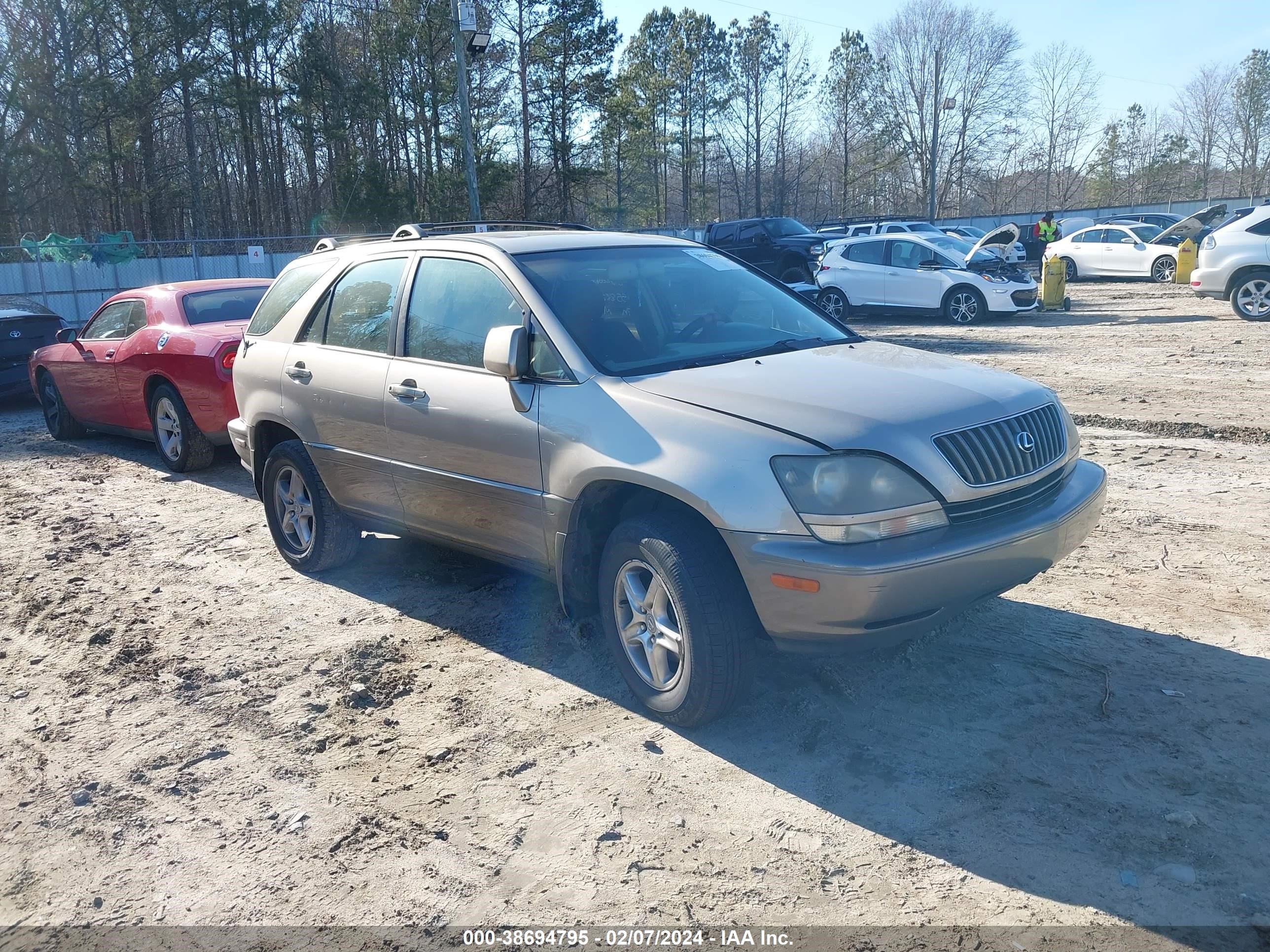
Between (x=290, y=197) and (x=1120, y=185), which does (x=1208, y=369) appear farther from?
(x=1120, y=185)

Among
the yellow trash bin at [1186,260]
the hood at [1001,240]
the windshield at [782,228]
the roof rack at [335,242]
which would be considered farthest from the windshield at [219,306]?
the yellow trash bin at [1186,260]

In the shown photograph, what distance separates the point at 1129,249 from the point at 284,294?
24.3m

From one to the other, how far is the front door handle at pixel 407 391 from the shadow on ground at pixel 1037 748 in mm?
1189

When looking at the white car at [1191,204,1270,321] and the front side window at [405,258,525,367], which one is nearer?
the front side window at [405,258,525,367]

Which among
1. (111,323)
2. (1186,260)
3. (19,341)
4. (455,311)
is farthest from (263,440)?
(1186,260)

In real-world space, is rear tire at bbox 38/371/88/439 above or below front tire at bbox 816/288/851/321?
below

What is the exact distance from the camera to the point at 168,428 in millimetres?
9086

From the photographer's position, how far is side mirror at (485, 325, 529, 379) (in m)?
4.12

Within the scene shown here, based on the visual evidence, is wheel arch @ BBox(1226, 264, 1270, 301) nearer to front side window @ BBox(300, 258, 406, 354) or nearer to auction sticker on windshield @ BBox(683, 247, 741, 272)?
auction sticker on windshield @ BBox(683, 247, 741, 272)

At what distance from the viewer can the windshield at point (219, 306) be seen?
900cm

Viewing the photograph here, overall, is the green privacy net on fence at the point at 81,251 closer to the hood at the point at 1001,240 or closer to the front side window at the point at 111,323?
the front side window at the point at 111,323

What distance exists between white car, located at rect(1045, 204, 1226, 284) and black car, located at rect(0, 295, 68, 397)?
20526 mm

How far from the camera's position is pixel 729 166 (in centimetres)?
6600

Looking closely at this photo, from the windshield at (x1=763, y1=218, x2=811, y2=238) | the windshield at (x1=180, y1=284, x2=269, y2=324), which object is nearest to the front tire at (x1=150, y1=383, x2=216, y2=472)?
the windshield at (x1=180, y1=284, x2=269, y2=324)
